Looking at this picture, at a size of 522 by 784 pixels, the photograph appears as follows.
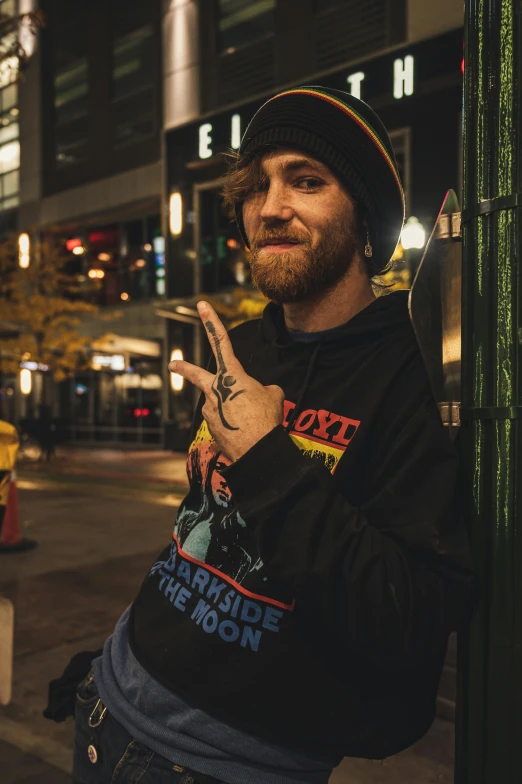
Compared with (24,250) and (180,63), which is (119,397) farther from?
(180,63)

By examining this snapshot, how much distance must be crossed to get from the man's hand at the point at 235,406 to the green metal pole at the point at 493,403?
1.11 ft

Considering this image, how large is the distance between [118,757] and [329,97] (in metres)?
1.38

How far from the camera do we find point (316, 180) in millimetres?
1388

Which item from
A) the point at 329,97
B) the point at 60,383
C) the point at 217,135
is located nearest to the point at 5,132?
the point at 60,383

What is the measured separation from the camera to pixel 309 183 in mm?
1397

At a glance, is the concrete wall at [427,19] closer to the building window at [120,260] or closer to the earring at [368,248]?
the building window at [120,260]

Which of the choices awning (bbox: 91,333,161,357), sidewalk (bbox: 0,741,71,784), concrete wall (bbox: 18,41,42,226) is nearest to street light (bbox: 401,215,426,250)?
sidewalk (bbox: 0,741,71,784)

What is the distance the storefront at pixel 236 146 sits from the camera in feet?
48.4

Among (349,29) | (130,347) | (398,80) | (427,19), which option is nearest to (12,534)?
(398,80)

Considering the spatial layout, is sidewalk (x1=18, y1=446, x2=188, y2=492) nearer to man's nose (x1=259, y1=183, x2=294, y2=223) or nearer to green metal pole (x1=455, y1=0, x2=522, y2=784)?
man's nose (x1=259, y1=183, x2=294, y2=223)

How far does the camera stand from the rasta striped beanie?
4.42ft

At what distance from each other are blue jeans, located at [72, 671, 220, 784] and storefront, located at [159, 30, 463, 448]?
946cm

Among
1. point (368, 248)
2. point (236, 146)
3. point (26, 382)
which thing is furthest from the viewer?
point (26, 382)

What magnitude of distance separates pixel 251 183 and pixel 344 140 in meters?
0.25
